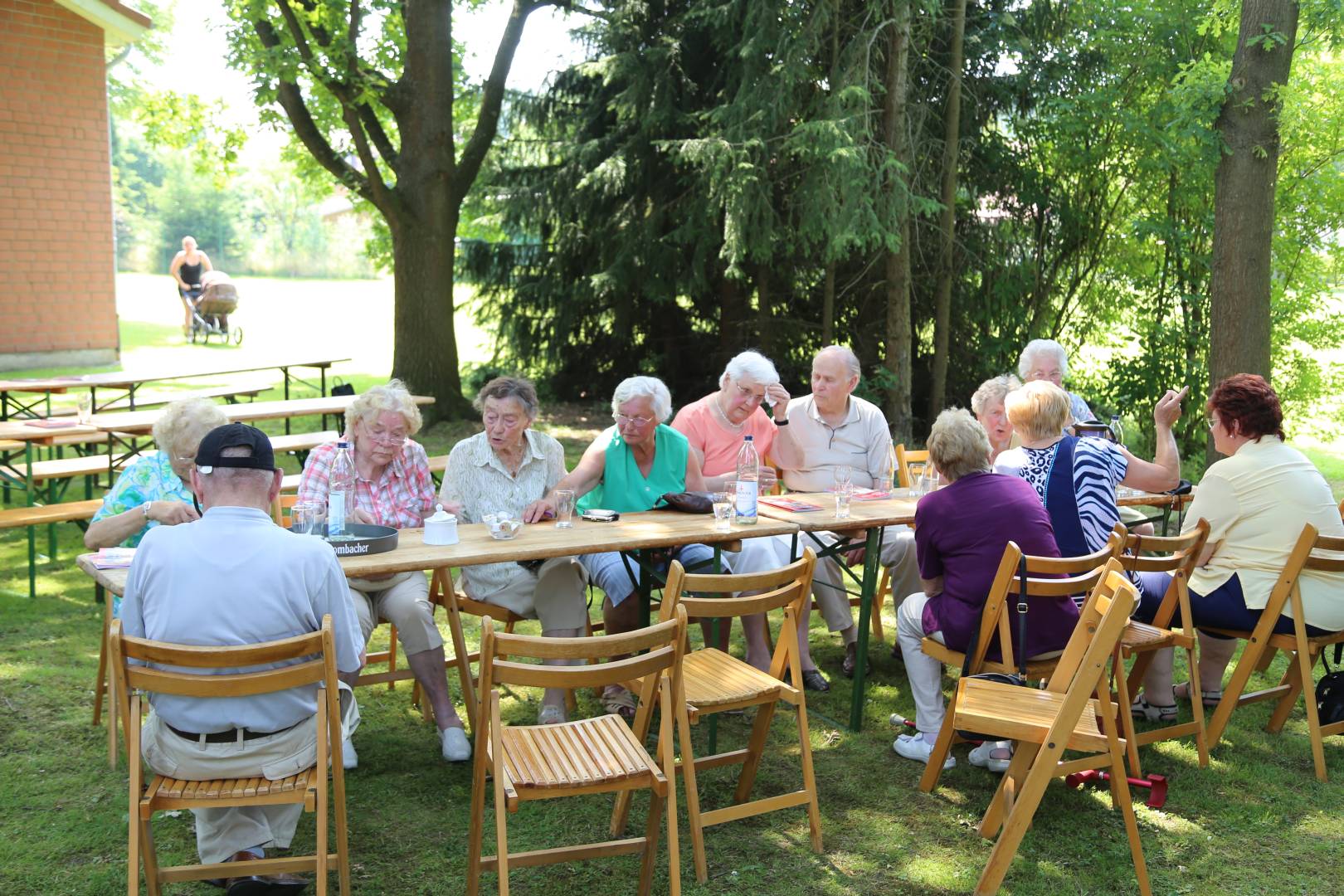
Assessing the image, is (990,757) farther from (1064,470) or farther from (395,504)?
(395,504)

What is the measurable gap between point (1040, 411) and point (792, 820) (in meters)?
1.88

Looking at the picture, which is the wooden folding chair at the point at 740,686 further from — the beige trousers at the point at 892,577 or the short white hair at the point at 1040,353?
the short white hair at the point at 1040,353

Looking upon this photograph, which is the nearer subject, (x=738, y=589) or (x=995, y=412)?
(x=738, y=589)

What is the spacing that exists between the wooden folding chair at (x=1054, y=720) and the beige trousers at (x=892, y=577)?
4.54 ft

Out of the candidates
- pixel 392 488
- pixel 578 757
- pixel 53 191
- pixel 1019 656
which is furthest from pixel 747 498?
pixel 53 191

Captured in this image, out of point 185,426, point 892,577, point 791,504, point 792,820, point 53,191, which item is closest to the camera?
point 792,820

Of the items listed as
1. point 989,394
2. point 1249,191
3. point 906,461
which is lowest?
point 906,461

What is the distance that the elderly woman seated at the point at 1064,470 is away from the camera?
4.51m

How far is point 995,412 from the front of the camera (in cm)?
562

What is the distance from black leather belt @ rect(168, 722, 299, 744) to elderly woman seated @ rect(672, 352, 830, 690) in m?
2.60

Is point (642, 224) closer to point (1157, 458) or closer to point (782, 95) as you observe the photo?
point (782, 95)

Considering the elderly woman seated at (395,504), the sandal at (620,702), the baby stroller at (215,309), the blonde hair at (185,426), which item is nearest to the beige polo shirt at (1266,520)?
the sandal at (620,702)

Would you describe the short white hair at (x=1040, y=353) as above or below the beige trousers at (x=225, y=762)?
above

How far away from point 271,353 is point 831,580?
53.4 ft
